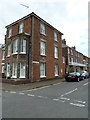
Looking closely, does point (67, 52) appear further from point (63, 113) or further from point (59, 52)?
point (63, 113)

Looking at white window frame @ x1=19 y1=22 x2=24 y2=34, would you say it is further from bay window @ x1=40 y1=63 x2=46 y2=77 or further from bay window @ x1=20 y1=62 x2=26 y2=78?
bay window @ x1=40 y1=63 x2=46 y2=77

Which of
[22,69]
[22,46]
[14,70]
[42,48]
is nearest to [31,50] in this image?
[22,46]

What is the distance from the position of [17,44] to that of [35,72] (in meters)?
4.90

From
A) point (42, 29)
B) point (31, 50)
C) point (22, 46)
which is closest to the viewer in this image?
point (31, 50)

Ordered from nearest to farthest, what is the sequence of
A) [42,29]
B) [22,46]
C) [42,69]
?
[22,46] < [42,69] < [42,29]

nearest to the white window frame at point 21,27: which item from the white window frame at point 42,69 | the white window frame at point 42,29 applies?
the white window frame at point 42,29

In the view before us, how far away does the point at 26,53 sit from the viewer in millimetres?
17109

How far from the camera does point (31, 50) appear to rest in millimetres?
17125

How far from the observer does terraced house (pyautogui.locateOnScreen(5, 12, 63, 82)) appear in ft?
55.2

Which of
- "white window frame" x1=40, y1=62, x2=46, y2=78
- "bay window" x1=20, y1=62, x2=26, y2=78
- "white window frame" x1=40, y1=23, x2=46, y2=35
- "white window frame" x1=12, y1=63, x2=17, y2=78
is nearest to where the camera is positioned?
"bay window" x1=20, y1=62, x2=26, y2=78

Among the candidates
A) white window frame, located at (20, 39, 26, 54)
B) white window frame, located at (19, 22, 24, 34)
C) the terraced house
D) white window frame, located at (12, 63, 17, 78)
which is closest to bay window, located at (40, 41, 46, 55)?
the terraced house

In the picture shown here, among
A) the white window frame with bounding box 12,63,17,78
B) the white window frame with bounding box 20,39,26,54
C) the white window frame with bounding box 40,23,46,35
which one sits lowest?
the white window frame with bounding box 12,63,17,78

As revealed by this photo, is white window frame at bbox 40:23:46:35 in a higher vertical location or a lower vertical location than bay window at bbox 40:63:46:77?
higher

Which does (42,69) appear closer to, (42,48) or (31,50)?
(42,48)
